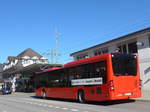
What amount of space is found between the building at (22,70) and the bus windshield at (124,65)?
2983cm

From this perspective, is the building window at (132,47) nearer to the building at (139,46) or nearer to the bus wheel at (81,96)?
the building at (139,46)

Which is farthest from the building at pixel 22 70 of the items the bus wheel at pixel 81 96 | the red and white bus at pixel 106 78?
the red and white bus at pixel 106 78

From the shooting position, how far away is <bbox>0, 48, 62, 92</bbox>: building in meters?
48.1

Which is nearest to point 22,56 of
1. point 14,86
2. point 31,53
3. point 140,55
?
point 31,53

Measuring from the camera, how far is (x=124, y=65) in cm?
1564

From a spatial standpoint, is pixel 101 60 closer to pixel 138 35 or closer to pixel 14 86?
pixel 138 35

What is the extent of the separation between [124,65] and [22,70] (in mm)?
36348

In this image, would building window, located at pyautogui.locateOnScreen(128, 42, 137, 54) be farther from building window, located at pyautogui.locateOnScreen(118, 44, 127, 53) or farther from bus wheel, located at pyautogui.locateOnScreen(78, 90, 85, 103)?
bus wheel, located at pyautogui.locateOnScreen(78, 90, 85, 103)

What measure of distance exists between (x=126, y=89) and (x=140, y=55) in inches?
486

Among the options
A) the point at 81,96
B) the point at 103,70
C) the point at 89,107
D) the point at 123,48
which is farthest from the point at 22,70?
the point at 89,107

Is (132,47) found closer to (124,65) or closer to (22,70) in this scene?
(124,65)

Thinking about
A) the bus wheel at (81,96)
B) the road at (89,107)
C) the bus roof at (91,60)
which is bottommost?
the road at (89,107)

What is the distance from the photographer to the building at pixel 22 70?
4812 centimetres

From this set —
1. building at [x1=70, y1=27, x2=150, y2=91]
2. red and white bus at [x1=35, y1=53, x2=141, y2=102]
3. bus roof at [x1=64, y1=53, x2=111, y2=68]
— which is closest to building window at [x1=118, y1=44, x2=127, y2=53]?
building at [x1=70, y1=27, x2=150, y2=91]
